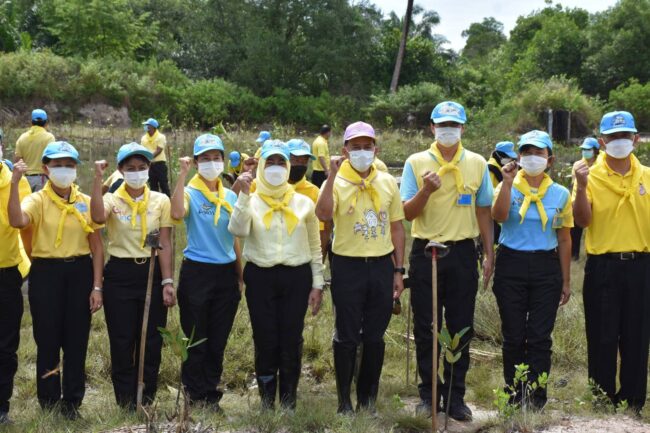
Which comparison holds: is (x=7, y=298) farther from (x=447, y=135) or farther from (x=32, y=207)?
(x=447, y=135)

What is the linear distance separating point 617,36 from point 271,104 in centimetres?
1735

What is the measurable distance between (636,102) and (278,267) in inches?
1164

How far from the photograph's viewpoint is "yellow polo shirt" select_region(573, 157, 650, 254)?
17.3 ft

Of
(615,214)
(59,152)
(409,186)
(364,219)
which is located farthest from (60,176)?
(615,214)

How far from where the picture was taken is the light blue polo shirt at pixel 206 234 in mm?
5199

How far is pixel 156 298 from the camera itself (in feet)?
17.1

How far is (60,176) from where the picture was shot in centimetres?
505

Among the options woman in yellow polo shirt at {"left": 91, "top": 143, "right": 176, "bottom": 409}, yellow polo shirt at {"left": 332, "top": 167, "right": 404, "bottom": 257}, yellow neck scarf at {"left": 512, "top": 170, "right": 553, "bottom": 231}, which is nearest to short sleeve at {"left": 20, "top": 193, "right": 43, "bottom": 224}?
woman in yellow polo shirt at {"left": 91, "top": 143, "right": 176, "bottom": 409}

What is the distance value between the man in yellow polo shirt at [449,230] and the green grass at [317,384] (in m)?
0.45

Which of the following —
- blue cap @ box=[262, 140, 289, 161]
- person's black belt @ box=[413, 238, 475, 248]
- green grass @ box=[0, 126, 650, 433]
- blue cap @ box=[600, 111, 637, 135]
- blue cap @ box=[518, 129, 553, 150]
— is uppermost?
blue cap @ box=[600, 111, 637, 135]

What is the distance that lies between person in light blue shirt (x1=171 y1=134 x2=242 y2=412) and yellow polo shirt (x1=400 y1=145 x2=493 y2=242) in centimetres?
132

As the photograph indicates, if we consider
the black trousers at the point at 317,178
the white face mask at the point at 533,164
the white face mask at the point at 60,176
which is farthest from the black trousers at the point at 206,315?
the black trousers at the point at 317,178

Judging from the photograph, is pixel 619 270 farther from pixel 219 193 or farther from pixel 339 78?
pixel 339 78

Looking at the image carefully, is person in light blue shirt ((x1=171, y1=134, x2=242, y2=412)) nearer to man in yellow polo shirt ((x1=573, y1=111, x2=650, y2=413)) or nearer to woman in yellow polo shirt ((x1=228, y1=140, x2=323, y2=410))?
woman in yellow polo shirt ((x1=228, y1=140, x2=323, y2=410))
